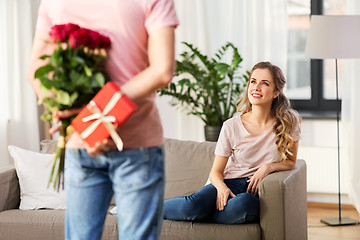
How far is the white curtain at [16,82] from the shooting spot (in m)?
4.73

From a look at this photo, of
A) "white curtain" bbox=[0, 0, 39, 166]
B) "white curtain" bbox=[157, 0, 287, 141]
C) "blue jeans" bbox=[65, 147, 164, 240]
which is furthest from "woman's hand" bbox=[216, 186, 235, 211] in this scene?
"white curtain" bbox=[0, 0, 39, 166]

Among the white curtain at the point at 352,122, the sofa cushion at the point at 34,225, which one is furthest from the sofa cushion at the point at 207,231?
the white curtain at the point at 352,122

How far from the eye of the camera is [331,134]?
4.80 m

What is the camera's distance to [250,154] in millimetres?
3104

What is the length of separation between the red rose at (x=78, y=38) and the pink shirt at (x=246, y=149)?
5.95 ft

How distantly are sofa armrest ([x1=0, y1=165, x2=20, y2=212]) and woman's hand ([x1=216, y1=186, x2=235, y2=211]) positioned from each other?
1.18 m

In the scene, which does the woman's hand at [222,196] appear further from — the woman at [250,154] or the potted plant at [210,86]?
the potted plant at [210,86]

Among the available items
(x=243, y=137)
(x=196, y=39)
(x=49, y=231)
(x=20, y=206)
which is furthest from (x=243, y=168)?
(x=196, y=39)

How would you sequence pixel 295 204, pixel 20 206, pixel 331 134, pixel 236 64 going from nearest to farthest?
pixel 295 204, pixel 20 206, pixel 236 64, pixel 331 134

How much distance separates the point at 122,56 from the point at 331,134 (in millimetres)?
3642

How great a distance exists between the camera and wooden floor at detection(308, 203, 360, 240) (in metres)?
A: 3.99

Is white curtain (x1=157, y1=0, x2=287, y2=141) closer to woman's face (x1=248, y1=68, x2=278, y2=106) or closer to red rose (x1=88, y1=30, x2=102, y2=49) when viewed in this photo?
woman's face (x1=248, y1=68, x2=278, y2=106)

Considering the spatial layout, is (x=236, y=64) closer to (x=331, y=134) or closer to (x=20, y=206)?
(x=331, y=134)

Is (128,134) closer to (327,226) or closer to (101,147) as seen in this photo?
(101,147)
